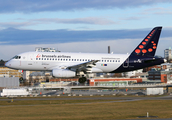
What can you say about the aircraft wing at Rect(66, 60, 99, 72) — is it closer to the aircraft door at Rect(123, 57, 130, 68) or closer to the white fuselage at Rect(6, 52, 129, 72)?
the white fuselage at Rect(6, 52, 129, 72)

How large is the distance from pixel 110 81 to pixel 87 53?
290 feet

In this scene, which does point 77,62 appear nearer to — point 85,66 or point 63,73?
point 85,66

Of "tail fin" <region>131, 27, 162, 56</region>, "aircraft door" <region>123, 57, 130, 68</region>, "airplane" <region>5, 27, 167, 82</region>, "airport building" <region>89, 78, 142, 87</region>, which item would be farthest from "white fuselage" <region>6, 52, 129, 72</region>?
"airport building" <region>89, 78, 142, 87</region>

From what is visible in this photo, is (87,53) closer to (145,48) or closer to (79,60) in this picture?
(79,60)

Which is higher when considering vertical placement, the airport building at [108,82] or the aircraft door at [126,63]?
the aircraft door at [126,63]

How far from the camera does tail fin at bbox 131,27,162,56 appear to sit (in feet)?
205

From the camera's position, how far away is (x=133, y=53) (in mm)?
62031

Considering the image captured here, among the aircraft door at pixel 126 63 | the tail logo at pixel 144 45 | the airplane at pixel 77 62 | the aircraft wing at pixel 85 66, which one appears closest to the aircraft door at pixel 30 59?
the airplane at pixel 77 62

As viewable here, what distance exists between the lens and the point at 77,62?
57.9 m

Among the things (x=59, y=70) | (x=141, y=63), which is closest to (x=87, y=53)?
(x=59, y=70)

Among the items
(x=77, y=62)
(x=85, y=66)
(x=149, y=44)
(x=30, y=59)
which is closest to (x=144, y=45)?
(x=149, y=44)

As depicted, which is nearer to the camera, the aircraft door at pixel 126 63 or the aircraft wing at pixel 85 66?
the aircraft wing at pixel 85 66

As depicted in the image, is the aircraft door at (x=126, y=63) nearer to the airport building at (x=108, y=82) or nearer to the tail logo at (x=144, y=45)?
the tail logo at (x=144, y=45)

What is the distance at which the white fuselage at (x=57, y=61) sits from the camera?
5694 cm
